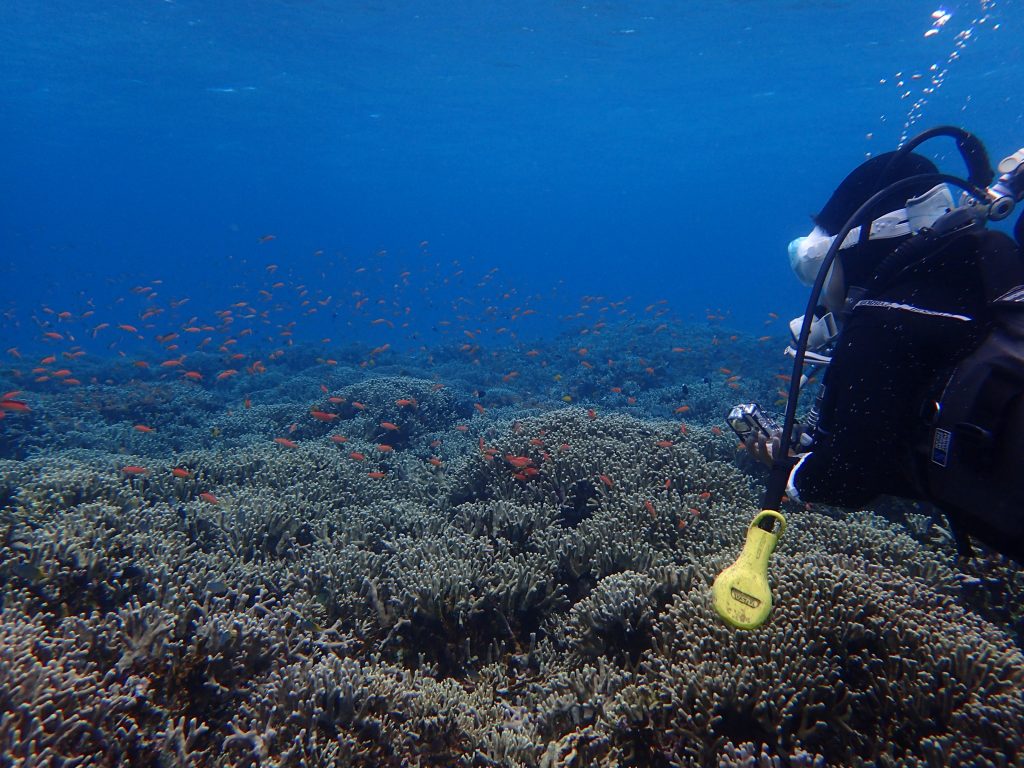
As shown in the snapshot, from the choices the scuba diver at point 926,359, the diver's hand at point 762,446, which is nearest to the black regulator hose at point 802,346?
the scuba diver at point 926,359

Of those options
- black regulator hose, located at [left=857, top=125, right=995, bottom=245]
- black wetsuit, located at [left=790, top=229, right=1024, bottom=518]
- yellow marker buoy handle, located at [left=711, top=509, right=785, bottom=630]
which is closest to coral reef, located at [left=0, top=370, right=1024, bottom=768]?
yellow marker buoy handle, located at [left=711, top=509, right=785, bottom=630]

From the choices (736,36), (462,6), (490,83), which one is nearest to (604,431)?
(462,6)

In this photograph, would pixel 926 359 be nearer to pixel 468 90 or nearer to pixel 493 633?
pixel 493 633

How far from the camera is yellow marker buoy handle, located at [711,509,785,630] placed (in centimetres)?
226

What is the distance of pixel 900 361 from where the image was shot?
220 centimetres

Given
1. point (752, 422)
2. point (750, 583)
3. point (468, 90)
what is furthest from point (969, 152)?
point (468, 90)

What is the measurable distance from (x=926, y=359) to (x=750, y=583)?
1181 millimetres

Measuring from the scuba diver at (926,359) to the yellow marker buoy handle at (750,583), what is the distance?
17 cm

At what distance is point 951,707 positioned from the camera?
2.58m

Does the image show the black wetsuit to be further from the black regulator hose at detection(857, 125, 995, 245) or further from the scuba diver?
the black regulator hose at detection(857, 125, 995, 245)

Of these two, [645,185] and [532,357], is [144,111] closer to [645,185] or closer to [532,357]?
[532,357]

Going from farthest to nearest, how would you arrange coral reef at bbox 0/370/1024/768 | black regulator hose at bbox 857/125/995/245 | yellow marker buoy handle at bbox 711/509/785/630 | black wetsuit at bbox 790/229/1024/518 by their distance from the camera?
coral reef at bbox 0/370/1024/768
black regulator hose at bbox 857/125/995/245
yellow marker buoy handle at bbox 711/509/785/630
black wetsuit at bbox 790/229/1024/518

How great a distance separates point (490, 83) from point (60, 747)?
40.6 m

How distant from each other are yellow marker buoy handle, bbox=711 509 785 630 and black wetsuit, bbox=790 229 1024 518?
1.48 ft
